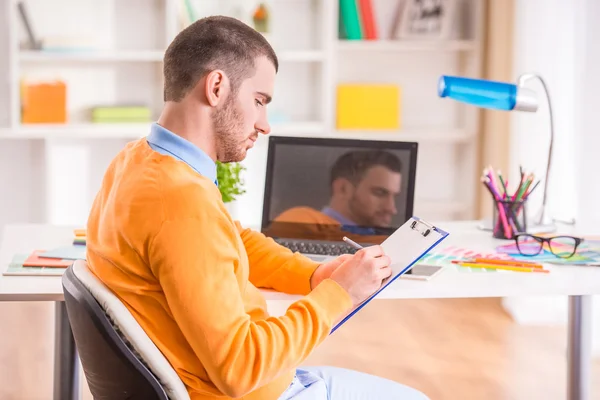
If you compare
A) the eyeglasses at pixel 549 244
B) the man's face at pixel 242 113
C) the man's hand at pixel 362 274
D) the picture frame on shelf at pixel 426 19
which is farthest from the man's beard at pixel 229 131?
the picture frame on shelf at pixel 426 19

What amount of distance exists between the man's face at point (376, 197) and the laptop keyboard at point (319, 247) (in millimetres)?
77

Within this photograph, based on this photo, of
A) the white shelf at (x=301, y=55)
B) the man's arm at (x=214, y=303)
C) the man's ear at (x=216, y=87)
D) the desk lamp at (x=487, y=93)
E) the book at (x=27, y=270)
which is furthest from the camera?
the white shelf at (x=301, y=55)

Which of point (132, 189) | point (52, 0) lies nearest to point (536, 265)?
point (132, 189)

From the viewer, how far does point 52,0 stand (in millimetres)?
4395

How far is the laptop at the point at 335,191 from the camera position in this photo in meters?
2.17

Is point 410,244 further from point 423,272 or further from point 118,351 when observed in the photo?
point 118,351

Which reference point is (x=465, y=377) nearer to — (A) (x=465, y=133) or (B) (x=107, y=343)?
(A) (x=465, y=133)

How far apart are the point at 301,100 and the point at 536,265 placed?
2.67 meters

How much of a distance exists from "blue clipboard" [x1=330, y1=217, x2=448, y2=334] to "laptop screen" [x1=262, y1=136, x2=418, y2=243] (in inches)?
20.1

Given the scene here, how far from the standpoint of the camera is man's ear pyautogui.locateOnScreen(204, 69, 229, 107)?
4.35 feet

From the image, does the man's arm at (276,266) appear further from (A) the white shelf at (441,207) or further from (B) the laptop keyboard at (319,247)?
(A) the white shelf at (441,207)

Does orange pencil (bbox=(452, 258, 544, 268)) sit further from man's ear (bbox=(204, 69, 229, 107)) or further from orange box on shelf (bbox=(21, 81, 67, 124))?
orange box on shelf (bbox=(21, 81, 67, 124))

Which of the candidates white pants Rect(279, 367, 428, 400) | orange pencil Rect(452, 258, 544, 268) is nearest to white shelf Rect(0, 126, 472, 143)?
orange pencil Rect(452, 258, 544, 268)

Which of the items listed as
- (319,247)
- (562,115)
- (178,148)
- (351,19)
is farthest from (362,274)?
(351,19)
